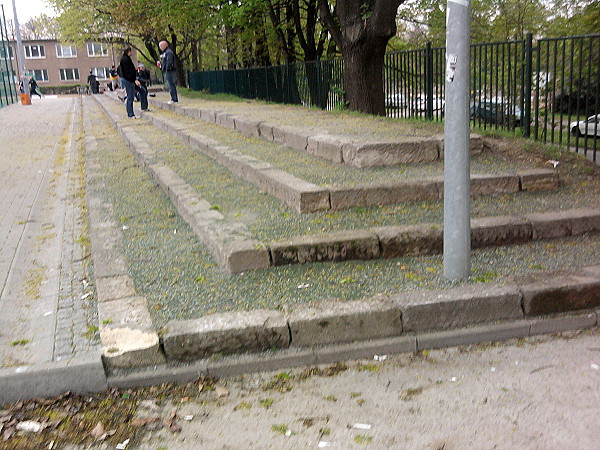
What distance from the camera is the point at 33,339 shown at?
13.9ft

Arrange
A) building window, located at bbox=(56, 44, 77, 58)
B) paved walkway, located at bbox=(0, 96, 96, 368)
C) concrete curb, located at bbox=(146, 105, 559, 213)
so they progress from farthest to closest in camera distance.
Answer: building window, located at bbox=(56, 44, 77, 58) < concrete curb, located at bbox=(146, 105, 559, 213) < paved walkway, located at bbox=(0, 96, 96, 368)

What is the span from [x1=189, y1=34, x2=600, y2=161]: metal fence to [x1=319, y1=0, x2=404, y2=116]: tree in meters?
0.51

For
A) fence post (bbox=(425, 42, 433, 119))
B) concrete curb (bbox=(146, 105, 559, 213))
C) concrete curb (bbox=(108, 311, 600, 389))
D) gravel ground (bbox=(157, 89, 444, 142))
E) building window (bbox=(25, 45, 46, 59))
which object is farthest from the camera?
building window (bbox=(25, 45, 46, 59))

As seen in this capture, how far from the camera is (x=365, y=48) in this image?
525 inches

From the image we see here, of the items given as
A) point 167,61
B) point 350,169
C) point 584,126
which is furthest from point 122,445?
point 167,61

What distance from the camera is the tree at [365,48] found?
12.9m

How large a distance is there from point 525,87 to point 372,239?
6.07 m

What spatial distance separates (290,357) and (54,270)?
9.75 feet

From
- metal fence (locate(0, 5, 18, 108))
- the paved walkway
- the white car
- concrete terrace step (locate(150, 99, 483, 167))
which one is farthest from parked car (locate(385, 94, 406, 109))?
metal fence (locate(0, 5, 18, 108))

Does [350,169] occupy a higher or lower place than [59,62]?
lower

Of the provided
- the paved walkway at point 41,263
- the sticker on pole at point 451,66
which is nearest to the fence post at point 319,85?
the paved walkway at point 41,263

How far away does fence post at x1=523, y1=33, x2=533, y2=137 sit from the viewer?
378 inches

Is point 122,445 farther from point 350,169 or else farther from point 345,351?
point 350,169

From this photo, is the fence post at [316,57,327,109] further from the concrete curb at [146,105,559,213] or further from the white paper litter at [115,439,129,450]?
the white paper litter at [115,439,129,450]
